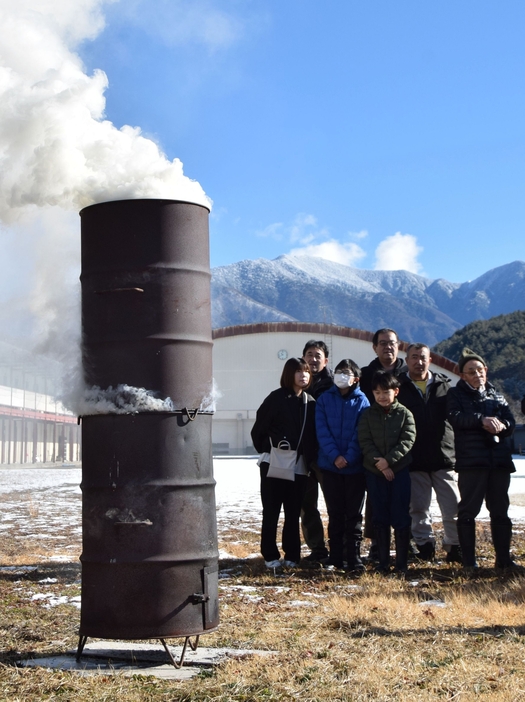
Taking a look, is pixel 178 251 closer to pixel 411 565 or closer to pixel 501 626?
pixel 501 626

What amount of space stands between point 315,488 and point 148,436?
4.04m

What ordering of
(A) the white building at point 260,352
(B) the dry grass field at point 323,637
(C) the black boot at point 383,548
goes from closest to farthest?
(B) the dry grass field at point 323,637 < (C) the black boot at point 383,548 < (A) the white building at point 260,352

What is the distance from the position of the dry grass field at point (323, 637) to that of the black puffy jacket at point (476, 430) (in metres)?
0.91

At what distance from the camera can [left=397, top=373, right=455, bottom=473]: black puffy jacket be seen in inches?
305

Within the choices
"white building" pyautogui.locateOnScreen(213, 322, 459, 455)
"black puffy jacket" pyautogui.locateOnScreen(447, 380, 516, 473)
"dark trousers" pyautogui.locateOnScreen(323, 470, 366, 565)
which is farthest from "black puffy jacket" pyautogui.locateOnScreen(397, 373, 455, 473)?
"white building" pyautogui.locateOnScreen(213, 322, 459, 455)

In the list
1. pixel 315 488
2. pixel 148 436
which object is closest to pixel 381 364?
pixel 315 488

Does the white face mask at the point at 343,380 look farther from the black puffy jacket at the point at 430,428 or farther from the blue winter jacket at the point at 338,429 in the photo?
the black puffy jacket at the point at 430,428

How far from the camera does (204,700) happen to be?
355 centimetres

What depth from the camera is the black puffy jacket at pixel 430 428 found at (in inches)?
305

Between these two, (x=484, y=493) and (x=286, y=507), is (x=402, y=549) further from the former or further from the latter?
(x=286, y=507)

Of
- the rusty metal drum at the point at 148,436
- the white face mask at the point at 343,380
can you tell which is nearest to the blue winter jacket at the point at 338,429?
the white face mask at the point at 343,380

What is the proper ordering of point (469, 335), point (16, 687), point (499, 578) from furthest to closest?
point (469, 335), point (499, 578), point (16, 687)

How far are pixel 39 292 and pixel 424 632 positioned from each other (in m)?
4.84

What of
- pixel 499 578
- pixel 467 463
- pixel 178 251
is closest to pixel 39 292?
pixel 178 251
